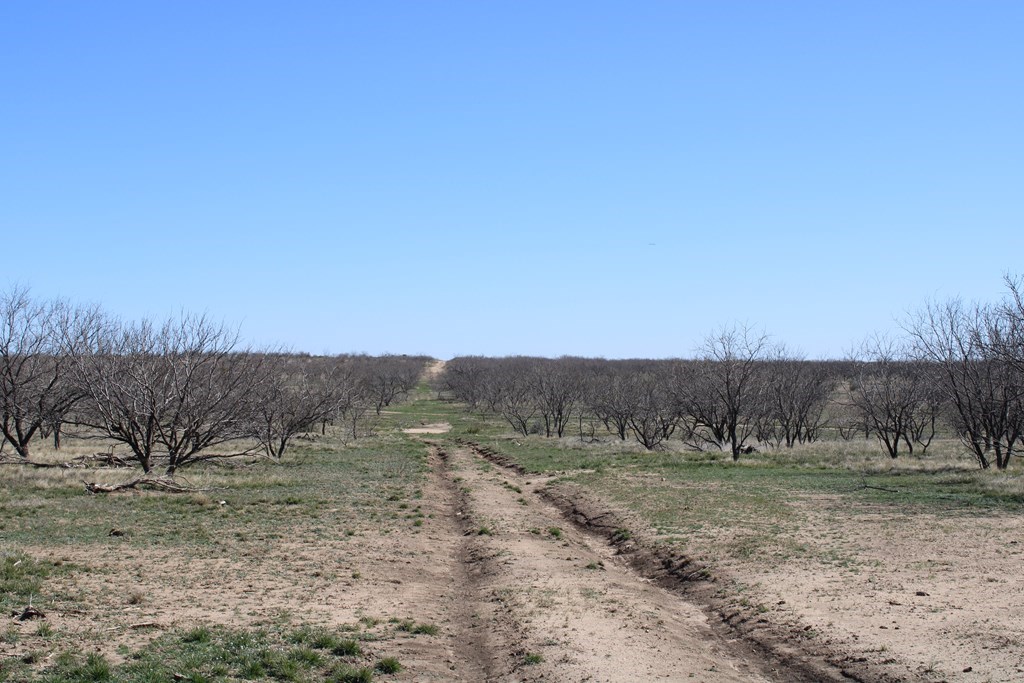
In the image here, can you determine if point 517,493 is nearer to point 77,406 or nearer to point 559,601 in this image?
point 559,601

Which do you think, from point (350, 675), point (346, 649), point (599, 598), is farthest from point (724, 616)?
point (350, 675)

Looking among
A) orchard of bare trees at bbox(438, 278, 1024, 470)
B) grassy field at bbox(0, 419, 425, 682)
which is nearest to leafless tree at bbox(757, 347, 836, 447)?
orchard of bare trees at bbox(438, 278, 1024, 470)

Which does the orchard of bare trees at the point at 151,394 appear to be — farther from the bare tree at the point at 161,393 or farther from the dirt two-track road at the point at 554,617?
the dirt two-track road at the point at 554,617

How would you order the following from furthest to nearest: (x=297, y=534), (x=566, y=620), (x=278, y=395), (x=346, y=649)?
(x=278, y=395) → (x=297, y=534) → (x=566, y=620) → (x=346, y=649)

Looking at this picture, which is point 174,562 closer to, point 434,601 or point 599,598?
point 434,601

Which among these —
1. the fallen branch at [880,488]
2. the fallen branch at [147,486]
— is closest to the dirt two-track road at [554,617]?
the fallen branch at [147,486]

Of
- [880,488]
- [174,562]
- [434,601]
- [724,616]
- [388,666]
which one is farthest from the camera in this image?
[880,488]

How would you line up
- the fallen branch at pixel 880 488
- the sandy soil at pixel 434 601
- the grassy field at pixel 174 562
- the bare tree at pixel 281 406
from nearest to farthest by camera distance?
1. the grassy field at pixel 174 562
2. the sandy soil at pixel 434 601
3. the fallen branch at pixel 880 488
4. the bare tree at pixel 281 406

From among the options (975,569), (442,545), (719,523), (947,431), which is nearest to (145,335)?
(442,545)

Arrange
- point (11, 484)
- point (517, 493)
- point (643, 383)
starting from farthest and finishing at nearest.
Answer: point (643, 383) → point (517, 493) → point (11, 484)

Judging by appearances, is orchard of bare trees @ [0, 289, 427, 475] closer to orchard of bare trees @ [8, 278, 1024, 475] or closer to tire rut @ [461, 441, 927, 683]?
orchard of bare trees @ [8, 278, 1024, 475]

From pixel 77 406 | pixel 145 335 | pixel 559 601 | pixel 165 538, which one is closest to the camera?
pixel 559 601

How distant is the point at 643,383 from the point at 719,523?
3980 cm

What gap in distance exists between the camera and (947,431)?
205 feet
